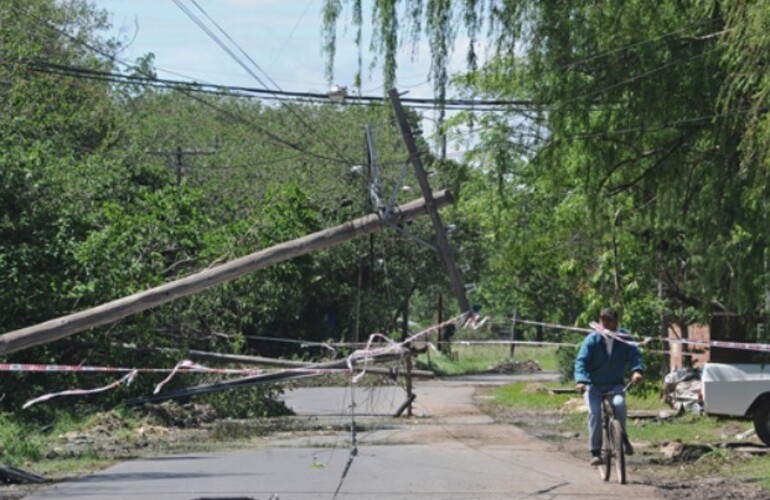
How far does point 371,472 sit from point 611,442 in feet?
8.87

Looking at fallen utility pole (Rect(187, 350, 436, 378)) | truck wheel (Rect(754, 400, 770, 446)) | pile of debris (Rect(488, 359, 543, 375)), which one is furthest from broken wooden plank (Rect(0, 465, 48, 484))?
pile of debris (Rect(488, 359, 543, 375))

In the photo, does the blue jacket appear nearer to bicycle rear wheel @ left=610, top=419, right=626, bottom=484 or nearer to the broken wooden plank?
bicycle rear wheel @ left=610, top=419, right=626, bottom=484

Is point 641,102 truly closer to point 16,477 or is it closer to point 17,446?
point 16,477

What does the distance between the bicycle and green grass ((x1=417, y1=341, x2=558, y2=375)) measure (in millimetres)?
34440

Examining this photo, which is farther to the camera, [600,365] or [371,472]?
[371,472]

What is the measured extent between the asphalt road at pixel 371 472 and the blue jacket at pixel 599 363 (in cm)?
108

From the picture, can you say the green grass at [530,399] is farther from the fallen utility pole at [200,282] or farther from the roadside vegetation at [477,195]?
the fallen utility pole at [200,282]

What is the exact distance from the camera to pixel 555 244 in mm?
26766

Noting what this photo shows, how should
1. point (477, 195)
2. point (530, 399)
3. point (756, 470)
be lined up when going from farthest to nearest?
point (530, 399) → point (477, 195) → point (756, 470)

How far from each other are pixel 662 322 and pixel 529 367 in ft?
115

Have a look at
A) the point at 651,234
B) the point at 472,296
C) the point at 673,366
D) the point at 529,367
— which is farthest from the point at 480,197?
the point at 472,296

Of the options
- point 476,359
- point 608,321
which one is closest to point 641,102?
point 608,321

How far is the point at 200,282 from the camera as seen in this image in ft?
56.2

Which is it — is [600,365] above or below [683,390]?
above
